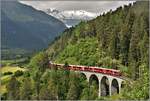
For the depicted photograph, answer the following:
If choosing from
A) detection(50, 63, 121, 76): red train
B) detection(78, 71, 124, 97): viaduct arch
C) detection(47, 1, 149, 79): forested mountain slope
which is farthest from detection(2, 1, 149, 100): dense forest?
detection(50, 63, 121, 76): red train

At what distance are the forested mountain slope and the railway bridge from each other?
2.08 meters

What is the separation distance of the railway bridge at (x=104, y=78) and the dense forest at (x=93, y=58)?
1.11 meters

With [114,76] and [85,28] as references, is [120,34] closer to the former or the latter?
[114,76]

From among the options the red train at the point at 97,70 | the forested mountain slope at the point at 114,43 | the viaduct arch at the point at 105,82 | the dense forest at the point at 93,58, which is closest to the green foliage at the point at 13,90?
the dense forest at the point at 93,58

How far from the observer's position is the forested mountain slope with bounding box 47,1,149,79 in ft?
202

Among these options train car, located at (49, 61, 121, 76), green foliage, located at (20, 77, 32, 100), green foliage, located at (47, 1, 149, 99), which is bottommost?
green foliage, located at (20, 77, 32, 100)

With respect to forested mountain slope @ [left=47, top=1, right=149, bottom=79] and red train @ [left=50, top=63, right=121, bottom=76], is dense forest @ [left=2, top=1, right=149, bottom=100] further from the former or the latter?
red train @ [left=50, top=63, right=121, bottom=76]

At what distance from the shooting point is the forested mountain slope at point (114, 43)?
61688mm

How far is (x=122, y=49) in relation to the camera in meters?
67.7

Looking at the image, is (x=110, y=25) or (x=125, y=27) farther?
(x=110, y=25)

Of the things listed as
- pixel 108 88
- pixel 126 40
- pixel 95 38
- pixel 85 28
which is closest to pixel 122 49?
pixel 126 40

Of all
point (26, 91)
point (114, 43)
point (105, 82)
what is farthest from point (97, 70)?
point (26, 91)

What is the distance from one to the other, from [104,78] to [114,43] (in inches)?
373

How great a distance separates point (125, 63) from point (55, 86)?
1410cm
